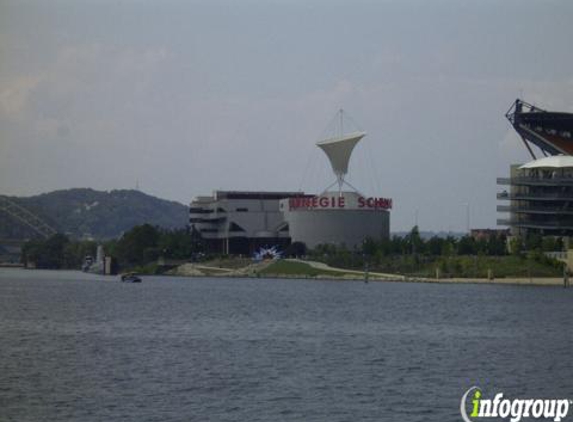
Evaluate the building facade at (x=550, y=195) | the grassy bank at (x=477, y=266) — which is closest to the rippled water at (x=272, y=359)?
the grassy bank at (x=477, y=266)

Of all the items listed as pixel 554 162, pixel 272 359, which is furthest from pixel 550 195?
pixel 272 359

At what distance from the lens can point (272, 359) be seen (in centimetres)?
6581

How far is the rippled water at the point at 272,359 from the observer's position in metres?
49.9

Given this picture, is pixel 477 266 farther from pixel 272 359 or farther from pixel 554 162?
pixel 272 359

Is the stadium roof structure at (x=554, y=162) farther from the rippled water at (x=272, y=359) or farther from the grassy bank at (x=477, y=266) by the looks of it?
the rippled water at (x=272, y=359)

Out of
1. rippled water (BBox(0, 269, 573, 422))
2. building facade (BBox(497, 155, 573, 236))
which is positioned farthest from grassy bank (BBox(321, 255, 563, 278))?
rippled water (BBox(0, 269, 573, 422))

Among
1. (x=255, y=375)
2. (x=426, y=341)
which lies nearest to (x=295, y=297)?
(x=426, y=341)

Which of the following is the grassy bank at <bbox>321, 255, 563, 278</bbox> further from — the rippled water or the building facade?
the rippled water

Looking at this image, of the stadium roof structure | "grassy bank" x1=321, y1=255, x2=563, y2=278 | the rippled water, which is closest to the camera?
the rippled water

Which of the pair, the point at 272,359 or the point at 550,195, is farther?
the point at 550,195

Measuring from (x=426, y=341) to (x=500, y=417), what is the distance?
30.0 m

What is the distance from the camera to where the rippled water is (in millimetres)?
49938

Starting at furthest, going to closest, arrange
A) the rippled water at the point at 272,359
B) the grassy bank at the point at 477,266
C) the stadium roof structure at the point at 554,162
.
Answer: the stadium roof structure at the point at 554,162
the grassy bank at the point at 477,266
the rippled water at the point at 272,359

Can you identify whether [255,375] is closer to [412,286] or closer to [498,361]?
[498,361]
